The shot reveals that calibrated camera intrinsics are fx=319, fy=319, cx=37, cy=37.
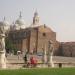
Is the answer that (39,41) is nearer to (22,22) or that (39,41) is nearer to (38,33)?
(38,33)

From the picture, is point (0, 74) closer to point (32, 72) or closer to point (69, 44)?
point (32, 72)

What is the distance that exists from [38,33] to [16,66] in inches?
2771

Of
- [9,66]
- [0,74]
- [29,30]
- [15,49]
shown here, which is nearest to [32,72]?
[0,74]

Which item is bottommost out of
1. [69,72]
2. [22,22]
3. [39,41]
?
[69,72]

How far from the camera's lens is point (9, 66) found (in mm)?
22172

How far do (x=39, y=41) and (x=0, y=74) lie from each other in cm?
7716

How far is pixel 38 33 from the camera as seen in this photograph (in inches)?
3661

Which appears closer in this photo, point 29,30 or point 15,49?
point 15,49

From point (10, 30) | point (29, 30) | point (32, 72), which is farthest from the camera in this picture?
point (10, 30)

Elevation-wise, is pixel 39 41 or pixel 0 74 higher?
pixel 39 41

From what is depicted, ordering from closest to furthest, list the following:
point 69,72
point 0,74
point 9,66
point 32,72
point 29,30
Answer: point 0,74
point 32,72
point 69,72
point 9,66
point 29,30

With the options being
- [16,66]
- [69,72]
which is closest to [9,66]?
[16,66]

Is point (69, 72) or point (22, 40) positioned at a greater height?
point (22, 40)

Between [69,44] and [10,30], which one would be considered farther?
[10,30]
